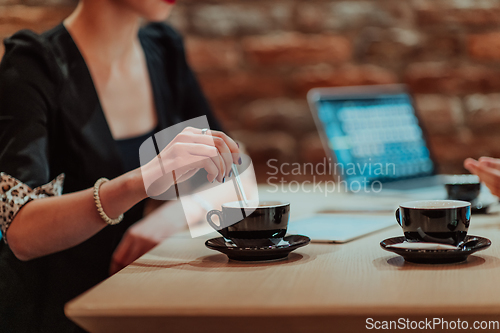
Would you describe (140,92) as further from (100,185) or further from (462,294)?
(462,294)

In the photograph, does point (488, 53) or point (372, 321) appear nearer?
point (372, 321)

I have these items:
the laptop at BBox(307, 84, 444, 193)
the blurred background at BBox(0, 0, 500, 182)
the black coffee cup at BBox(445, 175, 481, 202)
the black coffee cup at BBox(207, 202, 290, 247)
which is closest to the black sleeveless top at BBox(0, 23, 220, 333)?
the black coffee cup at BBox(207, 202, 290, 247)

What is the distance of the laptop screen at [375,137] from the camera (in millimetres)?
1375

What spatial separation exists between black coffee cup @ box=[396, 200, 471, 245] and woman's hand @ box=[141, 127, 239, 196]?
0.88 ft

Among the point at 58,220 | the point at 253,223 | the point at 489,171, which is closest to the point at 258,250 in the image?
the point at 253,223

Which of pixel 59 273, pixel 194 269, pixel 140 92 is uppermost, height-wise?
pixel 140 92

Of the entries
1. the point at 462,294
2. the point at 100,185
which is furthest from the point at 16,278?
the point at 462,294

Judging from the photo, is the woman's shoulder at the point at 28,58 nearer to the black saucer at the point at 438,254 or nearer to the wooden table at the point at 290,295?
the wooden table at the point at 290,295

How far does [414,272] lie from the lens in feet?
1.98

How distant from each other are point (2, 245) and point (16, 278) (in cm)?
8

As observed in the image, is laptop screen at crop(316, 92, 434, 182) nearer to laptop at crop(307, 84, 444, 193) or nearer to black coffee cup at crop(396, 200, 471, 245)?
laptop at crop(307, 84, 444, 193)

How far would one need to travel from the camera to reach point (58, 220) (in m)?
0.88

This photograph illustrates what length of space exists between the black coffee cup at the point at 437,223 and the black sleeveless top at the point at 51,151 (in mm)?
673

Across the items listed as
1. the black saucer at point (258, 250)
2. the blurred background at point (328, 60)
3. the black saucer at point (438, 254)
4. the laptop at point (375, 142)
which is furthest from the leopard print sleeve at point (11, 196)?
the blurred background at point (328, 60)
